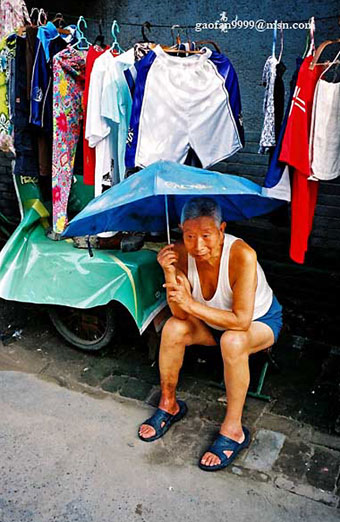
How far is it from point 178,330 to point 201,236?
0.65 m

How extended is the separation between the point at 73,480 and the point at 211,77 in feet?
9.28

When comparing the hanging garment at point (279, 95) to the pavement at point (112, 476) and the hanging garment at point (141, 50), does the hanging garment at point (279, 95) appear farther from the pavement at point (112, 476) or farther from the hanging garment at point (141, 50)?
the pavement at point (112, 476)

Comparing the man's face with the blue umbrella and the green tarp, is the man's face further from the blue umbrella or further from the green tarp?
the green tarp

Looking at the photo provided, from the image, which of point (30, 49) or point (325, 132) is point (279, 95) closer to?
point (325, 132)

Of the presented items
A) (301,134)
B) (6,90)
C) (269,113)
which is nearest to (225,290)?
(301,134)

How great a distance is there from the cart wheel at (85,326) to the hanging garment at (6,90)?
1.41m

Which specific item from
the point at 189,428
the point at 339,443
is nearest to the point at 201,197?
the point at 189,428

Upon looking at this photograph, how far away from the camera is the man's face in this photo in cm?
295

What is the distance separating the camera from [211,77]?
3750 mm

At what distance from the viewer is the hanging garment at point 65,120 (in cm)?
394

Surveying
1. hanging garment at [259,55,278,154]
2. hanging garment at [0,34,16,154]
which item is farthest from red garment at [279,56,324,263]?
hanging garment at [0,34,16,154]

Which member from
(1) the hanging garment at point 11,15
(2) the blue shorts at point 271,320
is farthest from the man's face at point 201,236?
(1) the hanging garment at point 11,15

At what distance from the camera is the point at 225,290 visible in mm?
3156

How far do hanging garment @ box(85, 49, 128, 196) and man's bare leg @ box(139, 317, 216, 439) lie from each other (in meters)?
1.38
